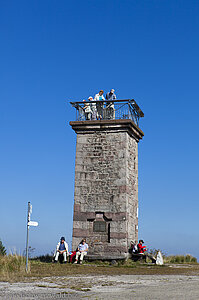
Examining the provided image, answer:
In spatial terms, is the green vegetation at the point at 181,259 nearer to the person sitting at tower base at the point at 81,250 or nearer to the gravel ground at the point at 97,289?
the person sitting at tower base at the point at 81,250

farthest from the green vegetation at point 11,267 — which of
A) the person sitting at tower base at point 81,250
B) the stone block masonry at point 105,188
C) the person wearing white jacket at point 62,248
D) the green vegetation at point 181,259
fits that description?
the green vegetation at point 181,259

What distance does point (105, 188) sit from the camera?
1545 centimetres

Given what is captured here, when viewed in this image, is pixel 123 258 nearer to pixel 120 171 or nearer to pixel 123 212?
pixel 123 212

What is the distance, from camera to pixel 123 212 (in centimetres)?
1502

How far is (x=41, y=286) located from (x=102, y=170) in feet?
27.0

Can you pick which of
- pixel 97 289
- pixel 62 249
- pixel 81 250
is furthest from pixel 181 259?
pixel 97 289

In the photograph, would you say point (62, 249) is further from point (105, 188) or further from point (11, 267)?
point (11, 267)

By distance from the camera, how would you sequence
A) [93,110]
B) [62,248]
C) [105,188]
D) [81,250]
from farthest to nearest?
[93,110] → [105,188] → [62,248] → [81,250]

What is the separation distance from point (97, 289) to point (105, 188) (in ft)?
26.6

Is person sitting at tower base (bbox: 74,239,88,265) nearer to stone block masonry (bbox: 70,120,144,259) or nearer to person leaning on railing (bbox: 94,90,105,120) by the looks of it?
stone block masonry (bbox: 70,120,144,259)

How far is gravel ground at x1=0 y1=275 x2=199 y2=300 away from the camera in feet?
21.4

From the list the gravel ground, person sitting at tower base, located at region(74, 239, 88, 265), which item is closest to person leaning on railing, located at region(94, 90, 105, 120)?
person sitting at tower base, located at region(74, 239, 88, 265)

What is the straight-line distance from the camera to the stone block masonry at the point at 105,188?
14977 millimetres

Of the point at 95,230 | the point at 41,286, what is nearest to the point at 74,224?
the point at 95,230
